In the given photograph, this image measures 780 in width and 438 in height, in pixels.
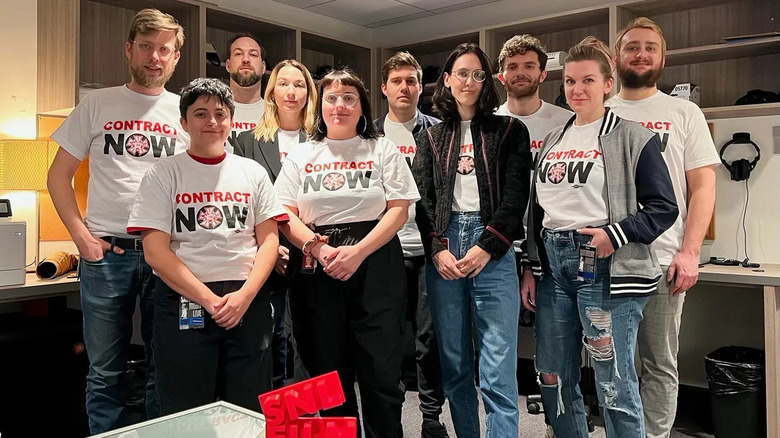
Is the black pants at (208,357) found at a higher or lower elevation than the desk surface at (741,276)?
lower

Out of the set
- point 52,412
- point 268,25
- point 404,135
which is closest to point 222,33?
point 268,25

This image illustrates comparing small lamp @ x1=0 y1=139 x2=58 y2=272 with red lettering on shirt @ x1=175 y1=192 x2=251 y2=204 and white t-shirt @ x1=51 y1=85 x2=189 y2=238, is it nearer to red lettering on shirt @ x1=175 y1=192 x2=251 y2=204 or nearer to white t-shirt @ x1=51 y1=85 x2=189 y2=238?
white t-shirt @ x1=51 y1=85 x2=189 y2=238

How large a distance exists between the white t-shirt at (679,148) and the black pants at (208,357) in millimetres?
1368

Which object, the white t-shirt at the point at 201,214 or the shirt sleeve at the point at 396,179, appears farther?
the shirt sleeve at the point at 396,179

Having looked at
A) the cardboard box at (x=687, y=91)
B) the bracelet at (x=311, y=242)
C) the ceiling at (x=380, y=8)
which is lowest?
the bracelet at (x=311, y=242)

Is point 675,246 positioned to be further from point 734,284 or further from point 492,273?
point 734,284

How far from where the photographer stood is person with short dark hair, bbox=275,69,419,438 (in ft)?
6.51

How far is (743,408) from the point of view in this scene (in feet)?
9.22

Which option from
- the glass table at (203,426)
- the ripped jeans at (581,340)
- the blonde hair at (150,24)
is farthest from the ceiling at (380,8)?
the glass table at (203,426)

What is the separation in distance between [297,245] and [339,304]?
0.76ft

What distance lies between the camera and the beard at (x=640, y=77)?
2268 mm

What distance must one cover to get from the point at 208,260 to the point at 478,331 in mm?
914

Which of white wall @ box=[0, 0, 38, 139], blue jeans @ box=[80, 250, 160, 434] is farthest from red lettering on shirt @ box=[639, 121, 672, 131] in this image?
white wall @ box=[0, 0, 38, 139]

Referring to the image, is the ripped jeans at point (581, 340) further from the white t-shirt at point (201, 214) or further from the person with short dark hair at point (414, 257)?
the white t-shirt at point (201, 214)
